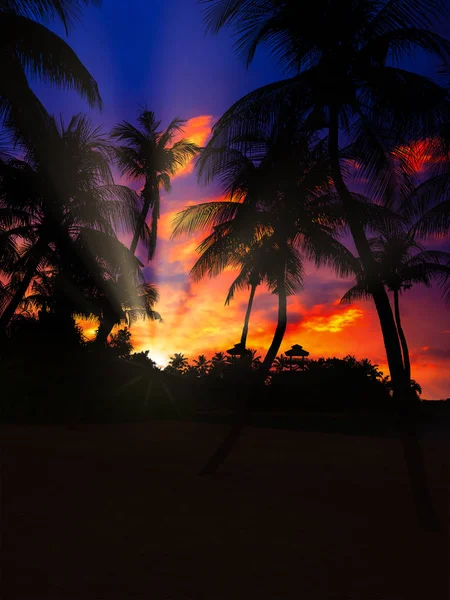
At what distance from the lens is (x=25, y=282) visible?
14.9m

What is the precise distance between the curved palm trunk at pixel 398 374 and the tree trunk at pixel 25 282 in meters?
10.8

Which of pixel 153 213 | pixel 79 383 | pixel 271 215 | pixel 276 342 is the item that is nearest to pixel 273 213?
pixel 271 215

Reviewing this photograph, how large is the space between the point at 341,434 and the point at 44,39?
435 inches

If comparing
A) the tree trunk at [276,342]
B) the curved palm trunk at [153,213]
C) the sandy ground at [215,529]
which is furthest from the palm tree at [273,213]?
the curved palm trunk at [153,213]

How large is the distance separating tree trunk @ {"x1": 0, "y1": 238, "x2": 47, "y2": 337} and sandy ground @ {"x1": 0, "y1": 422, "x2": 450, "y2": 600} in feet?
20.5

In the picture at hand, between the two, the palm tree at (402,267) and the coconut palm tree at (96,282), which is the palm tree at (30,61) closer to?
the coconut palm tree at (96,282)

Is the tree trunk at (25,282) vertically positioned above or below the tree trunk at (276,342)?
above

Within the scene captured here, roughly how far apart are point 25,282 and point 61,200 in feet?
9.48

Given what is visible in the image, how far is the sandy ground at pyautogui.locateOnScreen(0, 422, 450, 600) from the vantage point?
3.67 m

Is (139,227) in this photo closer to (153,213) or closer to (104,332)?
(104,332)

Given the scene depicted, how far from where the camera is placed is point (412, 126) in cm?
690

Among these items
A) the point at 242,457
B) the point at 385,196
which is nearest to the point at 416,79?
the point at 385,196

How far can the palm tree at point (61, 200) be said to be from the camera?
15.5m

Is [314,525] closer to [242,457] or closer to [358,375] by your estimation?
[242,457]
